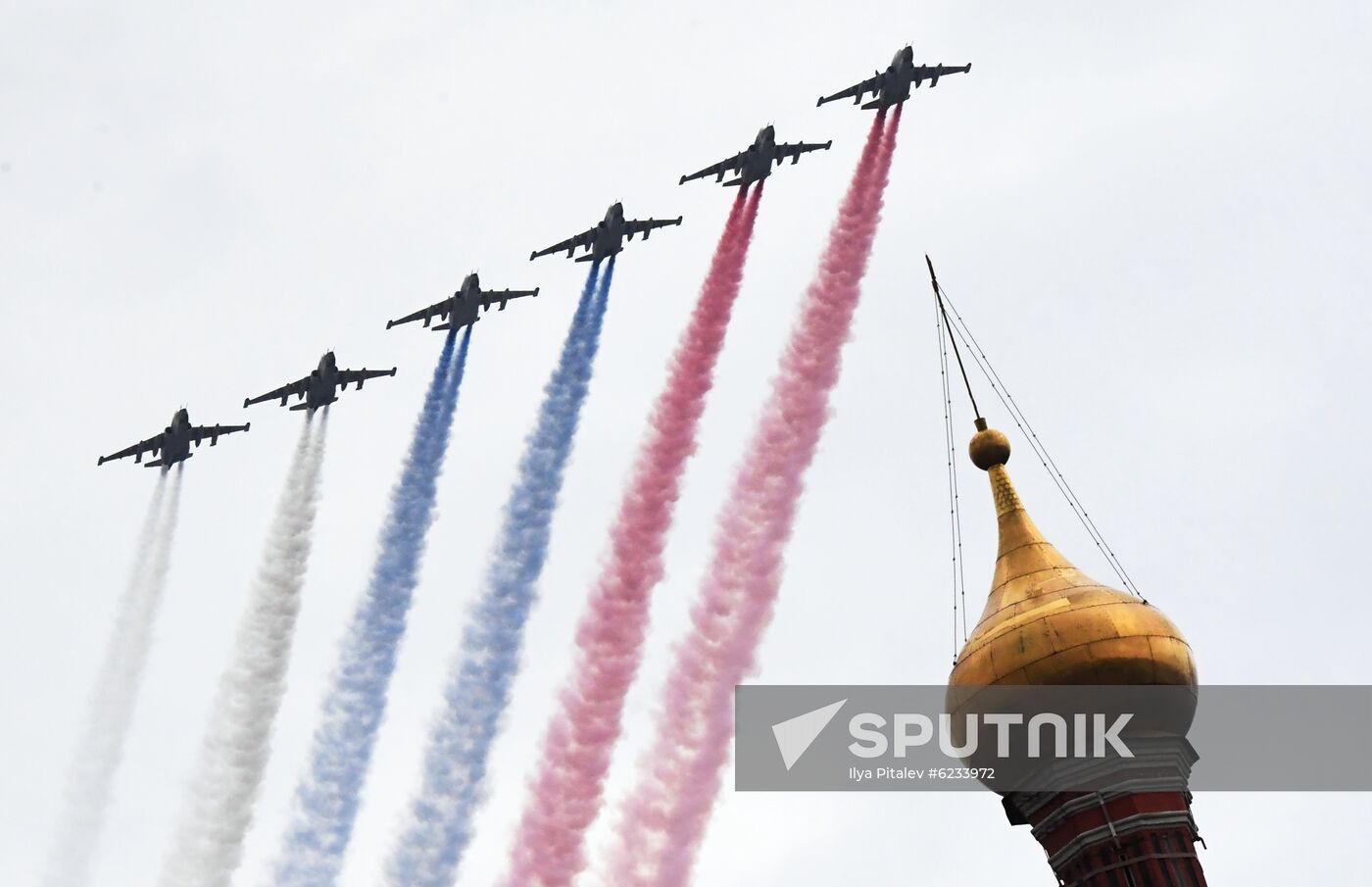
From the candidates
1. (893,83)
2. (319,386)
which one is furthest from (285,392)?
(893,83)

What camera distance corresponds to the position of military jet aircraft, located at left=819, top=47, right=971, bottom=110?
106688mm

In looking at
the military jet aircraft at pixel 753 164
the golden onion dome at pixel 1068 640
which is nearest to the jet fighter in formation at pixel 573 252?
the military jet aircraft at pixel 753 164

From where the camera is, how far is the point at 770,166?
10894 centimetres

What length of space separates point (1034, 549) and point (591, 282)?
1368 inches

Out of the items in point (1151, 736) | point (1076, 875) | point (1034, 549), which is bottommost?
point (1076, 875)

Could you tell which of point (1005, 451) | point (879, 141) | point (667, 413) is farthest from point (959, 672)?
point (879, 141)

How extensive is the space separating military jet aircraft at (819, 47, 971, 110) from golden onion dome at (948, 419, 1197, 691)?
1328 inches

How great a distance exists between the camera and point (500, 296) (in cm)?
11600

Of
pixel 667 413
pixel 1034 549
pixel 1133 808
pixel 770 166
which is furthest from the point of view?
pixel 770 166

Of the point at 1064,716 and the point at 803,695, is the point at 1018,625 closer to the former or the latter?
the point at 1064,716

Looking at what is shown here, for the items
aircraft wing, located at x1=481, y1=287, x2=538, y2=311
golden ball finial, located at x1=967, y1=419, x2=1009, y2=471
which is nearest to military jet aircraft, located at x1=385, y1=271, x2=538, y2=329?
aircraft wing, located at x1=481, y1=287, x2=538, y2=311

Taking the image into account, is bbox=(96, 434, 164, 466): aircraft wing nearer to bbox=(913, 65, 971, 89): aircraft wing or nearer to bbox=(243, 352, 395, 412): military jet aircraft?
bbox=(243, 352, 395, 412): military jet aircraft

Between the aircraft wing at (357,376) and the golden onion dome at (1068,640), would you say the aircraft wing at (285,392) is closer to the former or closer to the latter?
the aircraft wing at (357,376)

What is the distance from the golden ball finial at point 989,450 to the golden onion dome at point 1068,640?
464 inches
